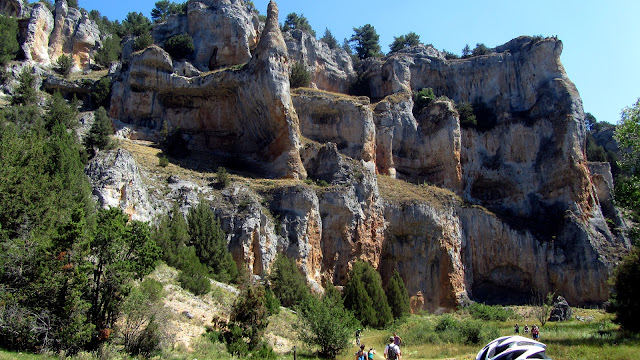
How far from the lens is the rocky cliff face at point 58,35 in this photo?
1935 inches

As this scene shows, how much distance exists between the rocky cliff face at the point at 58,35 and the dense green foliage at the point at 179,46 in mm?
11994

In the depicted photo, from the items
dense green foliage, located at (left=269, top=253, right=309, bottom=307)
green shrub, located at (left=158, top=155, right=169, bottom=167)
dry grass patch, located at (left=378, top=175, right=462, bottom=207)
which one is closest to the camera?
dense green foliage, located at (left=269, top=253, right=309, bottom=307)

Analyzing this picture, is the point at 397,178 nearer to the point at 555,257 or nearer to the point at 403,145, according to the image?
the point at 403,145

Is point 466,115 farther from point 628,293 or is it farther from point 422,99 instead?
point 628,293

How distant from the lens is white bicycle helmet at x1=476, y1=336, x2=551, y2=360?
9.09m

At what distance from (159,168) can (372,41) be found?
46810mm

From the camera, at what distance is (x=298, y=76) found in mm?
50062

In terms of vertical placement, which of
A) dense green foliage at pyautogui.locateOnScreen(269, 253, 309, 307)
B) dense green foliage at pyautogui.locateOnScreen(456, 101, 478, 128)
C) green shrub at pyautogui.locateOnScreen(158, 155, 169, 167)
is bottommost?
dense green foliage at pyautogui.locateOnScreen(269, 253, 309, 307)

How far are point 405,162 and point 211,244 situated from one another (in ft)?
94.1

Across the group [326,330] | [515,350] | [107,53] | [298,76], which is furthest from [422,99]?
[515,350]

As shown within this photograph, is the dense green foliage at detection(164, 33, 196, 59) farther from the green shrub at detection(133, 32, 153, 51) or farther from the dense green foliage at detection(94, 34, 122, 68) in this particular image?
the dense green foliage at detection(94, 34, 122, 68)

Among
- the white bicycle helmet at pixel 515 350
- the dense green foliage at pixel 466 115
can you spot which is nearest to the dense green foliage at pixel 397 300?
the white bicycle helmet at pixel 515 350

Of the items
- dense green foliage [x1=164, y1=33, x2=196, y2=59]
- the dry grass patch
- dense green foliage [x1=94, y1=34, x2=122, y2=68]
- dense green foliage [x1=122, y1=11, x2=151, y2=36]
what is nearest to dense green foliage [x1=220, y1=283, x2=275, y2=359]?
the dry grass patch

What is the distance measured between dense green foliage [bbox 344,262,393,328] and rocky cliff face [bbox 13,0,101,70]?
3813 centimetres
